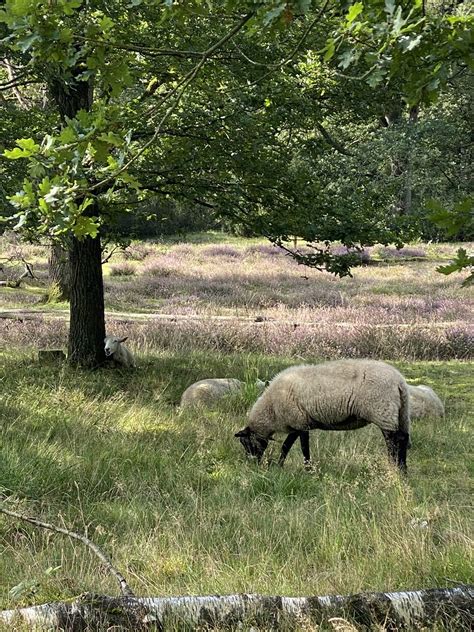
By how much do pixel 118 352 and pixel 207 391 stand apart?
99.9 inches

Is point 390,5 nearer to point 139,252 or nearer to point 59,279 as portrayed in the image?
point 59,279

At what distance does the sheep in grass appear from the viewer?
7.24 meters

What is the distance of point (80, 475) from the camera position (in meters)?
6.24

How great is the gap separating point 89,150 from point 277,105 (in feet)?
22.0

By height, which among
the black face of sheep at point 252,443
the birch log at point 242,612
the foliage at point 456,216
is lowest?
the black face of sheep at point 252,443

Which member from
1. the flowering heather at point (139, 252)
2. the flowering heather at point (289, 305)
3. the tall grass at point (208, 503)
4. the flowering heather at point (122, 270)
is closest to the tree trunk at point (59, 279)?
the flowering heather at point (289, 305)

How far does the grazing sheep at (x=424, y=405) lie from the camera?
9.84 meters

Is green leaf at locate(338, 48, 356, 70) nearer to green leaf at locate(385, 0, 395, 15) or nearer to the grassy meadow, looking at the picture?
green leaf at locate(385, 0, 395, 15)

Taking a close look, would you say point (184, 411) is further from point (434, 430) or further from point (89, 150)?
point (89, 150)

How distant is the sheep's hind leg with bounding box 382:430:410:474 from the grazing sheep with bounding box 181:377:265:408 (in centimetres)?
315

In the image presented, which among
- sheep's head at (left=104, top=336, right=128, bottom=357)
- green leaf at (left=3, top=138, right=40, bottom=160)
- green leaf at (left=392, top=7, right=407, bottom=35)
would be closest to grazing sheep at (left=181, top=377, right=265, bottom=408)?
sheep's head at (left=104, top=336, right=128, bottom=357)

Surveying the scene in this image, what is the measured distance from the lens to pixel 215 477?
6.74 metres

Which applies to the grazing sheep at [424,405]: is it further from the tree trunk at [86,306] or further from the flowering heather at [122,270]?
the flowering heather at [122,270]

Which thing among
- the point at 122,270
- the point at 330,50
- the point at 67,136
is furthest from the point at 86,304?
the point at 122,270
